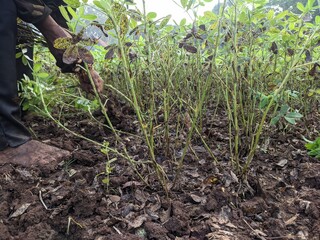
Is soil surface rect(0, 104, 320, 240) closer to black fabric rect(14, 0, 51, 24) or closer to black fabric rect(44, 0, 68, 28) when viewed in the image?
black fabric rect(14, 0, 51, 24)

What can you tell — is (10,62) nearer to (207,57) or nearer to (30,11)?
(30,11)

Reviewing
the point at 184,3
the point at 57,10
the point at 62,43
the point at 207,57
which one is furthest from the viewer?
the point at 57,10

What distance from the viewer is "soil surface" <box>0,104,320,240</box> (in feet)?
3.68

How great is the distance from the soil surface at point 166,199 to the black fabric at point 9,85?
0.66 feet

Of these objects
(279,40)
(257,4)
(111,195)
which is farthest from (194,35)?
(111,195)

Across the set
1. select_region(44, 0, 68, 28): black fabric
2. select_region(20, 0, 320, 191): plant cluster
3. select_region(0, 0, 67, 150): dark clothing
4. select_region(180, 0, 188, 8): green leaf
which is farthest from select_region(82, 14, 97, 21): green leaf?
select_region(44, 0, 68, 28): black fabric

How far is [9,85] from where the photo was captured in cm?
176

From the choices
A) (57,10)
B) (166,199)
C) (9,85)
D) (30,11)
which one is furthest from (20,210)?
(57,10)

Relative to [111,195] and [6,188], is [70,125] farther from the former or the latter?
[111,195]

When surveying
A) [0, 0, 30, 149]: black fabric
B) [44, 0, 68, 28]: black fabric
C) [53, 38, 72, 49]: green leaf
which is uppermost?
[44, 0, 68, 28]: black fabric

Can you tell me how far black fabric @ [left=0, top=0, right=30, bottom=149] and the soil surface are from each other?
0.20m

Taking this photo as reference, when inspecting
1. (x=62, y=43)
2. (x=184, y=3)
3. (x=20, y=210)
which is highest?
(x=184, y=3)

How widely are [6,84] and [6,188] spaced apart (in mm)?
597

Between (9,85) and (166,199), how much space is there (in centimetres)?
107
